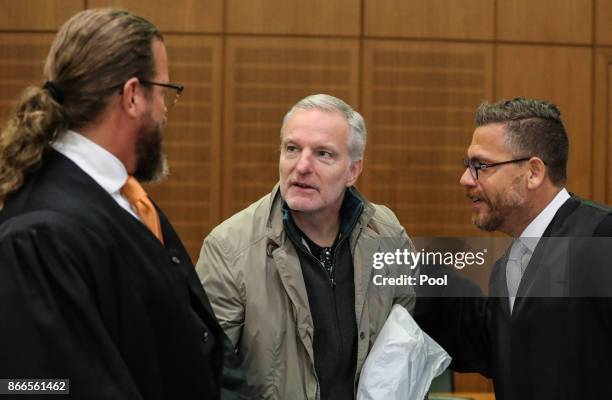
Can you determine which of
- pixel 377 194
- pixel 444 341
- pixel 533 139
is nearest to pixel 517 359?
pixel 444 341

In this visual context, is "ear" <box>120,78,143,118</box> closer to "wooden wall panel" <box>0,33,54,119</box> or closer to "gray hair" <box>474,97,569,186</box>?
"gray hair" <box>474,97,569,186</box>

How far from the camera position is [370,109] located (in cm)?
599

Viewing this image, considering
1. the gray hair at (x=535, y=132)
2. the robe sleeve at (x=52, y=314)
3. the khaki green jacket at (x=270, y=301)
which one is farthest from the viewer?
the gray hair at (x=535, y=132)

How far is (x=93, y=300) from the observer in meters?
1.39

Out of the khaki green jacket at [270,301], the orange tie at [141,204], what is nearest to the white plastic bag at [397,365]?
the khaki green jacket at [270,301]

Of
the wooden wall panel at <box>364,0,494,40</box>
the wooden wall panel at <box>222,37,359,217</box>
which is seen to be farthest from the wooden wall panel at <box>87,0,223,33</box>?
the wooden wall panel at <box>364,0,494,40</box>

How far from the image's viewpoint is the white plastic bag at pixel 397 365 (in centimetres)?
216

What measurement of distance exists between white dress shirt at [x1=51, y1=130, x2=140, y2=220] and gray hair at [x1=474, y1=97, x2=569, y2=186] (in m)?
1.38

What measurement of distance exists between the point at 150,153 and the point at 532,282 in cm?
121

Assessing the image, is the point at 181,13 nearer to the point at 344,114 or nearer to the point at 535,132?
the point at 344,114

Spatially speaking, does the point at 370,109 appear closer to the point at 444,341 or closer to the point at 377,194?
the point at 377,194

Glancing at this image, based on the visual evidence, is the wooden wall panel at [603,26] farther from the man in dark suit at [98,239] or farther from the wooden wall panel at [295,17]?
the man in dark suit at [98,239]

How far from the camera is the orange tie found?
163 cm

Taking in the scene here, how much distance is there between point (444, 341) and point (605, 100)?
A: 415 centimetres
